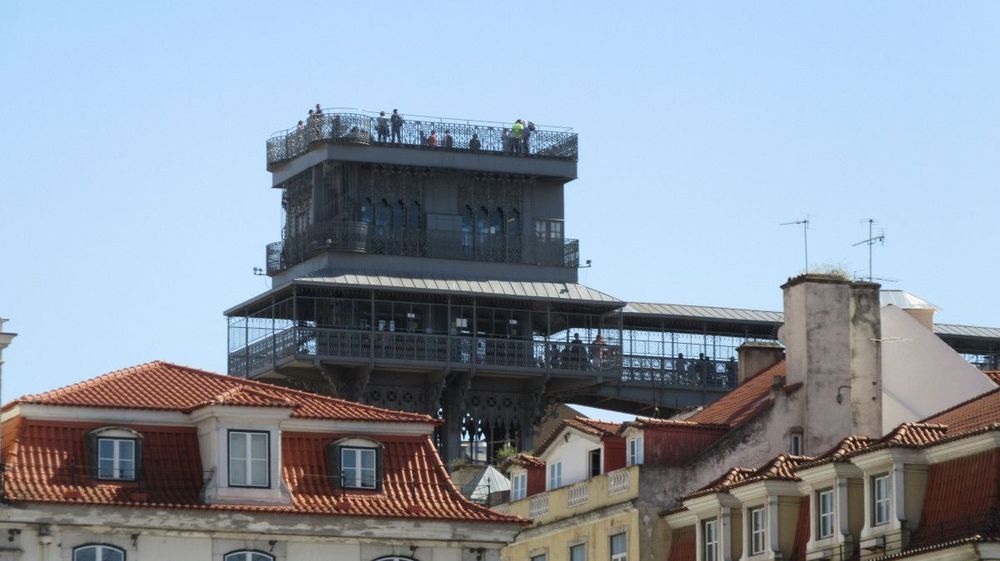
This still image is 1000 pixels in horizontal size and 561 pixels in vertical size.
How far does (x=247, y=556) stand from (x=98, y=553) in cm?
289

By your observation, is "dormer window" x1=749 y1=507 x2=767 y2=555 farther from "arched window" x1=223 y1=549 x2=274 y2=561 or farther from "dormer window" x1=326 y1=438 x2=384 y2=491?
"arched window" x1=223 y1=549 x2=274 y2=561

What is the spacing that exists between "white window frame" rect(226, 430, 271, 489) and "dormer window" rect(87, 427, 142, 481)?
1718mm

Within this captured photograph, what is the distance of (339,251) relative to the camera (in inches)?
4464

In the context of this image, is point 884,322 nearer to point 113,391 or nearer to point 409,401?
point 113,391

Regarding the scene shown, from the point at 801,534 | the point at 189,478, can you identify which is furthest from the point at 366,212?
the point at 189,478

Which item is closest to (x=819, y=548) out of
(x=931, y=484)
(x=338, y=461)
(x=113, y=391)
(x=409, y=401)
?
(x=931, y=484)

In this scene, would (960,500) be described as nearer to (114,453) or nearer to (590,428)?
(114,453)

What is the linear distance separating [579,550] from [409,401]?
35050 mm

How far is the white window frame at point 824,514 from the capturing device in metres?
67.2

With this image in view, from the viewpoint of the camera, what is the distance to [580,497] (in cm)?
7894

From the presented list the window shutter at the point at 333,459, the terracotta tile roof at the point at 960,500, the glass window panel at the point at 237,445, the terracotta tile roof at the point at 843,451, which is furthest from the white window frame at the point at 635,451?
the glass window panel at the point at 237,445

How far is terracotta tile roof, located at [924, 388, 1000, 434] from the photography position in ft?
212

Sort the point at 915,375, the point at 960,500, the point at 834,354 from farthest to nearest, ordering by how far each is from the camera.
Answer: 1. the point at 915,375
2. the point at 834,354
3. the point at 960,500

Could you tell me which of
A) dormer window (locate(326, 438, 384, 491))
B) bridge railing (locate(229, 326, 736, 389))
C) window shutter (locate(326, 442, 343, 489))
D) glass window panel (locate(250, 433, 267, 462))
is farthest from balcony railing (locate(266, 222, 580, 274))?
glass window panel (locate(250, 433, 267, 462))
